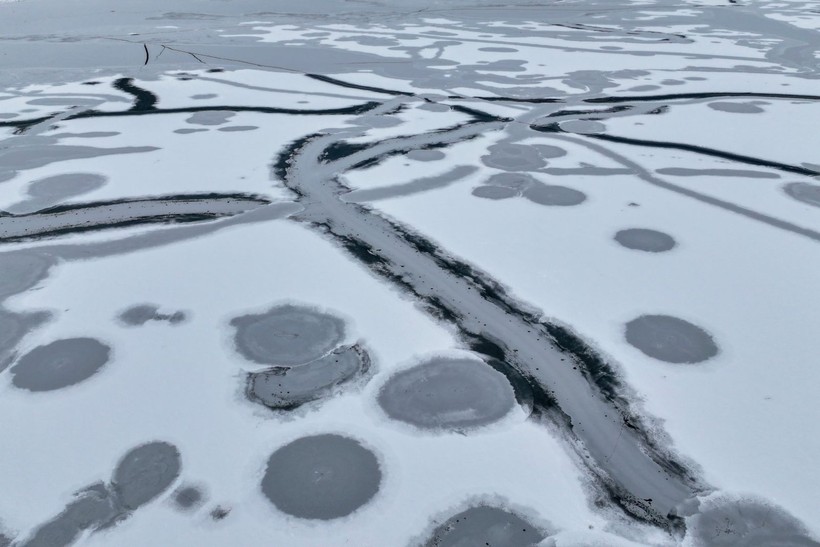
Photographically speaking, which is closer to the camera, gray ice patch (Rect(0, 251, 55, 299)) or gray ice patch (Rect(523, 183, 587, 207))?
gray ice patch (Rect(0, 251, 55, 299))

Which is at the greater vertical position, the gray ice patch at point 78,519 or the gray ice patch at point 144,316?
the gray ice patch at point 144,316

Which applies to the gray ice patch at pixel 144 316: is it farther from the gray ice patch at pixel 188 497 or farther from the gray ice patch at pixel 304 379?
the gray ice patch at pixel 188 497

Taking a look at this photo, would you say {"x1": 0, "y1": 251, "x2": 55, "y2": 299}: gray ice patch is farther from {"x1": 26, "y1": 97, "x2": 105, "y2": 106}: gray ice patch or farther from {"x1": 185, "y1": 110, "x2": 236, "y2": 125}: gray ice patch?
{"x1": 26, "y1": 97, "x2": 105, "y2": 106}: gray ice patch

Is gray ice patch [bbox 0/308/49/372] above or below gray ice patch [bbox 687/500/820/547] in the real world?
below

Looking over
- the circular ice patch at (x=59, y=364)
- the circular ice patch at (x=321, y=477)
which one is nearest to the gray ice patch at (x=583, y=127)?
the circular ice patch at (x=321, y=477)

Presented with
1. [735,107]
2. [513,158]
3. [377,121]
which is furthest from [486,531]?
[735,107]

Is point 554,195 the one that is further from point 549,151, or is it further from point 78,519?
point 78,519

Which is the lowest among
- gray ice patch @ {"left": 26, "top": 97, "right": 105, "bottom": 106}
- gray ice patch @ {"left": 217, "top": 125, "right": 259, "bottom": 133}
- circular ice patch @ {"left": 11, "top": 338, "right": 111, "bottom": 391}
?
circular ice patch @ {"left": 11, "top": 338, "right": 111, "bottom": 391}

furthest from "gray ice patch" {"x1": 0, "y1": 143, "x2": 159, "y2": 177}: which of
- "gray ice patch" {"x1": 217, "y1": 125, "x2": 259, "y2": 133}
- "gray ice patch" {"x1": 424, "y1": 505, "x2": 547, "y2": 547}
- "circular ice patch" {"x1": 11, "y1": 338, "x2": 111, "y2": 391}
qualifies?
"gray ice patch" {"x1": 424, "y1": 505, "x2": 547, "y2": 547}
